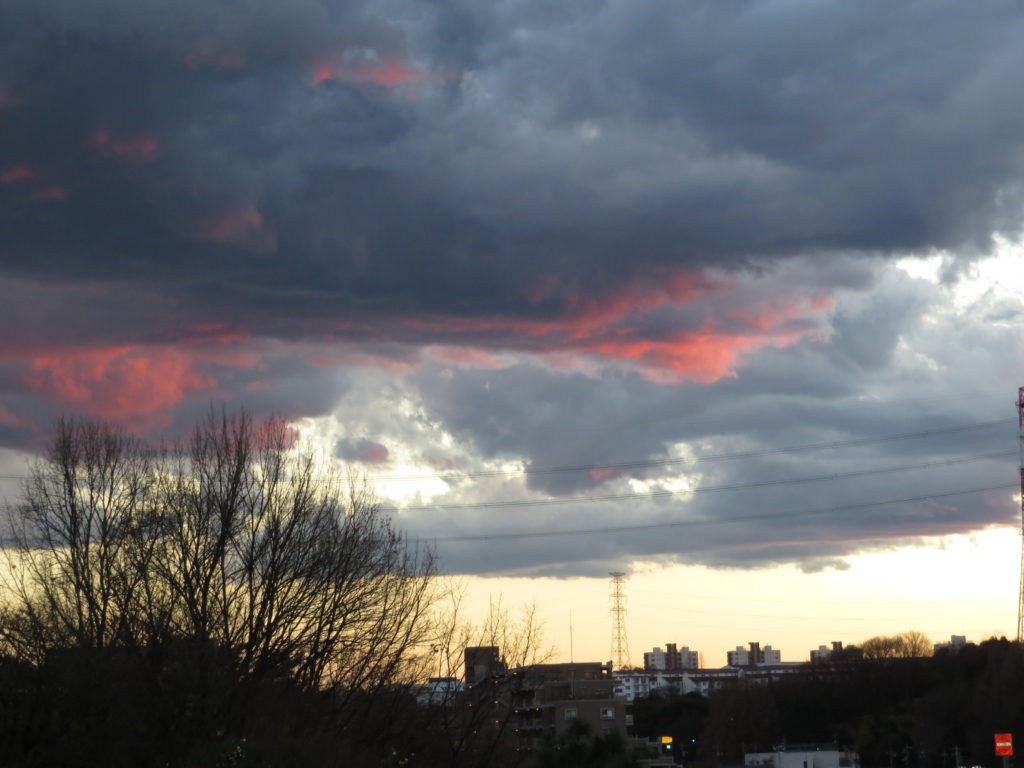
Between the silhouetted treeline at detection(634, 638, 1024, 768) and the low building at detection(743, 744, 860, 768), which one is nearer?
the silhouetted treeline at detection(634, 638, 1024, 768)

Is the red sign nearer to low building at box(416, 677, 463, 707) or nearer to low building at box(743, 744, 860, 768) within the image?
low building at box(743, 744, 860, 768)

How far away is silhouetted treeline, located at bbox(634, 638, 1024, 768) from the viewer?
133 metres

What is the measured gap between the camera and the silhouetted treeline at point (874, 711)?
436 ft

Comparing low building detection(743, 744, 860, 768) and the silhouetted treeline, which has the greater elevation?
the silhouetted treeline

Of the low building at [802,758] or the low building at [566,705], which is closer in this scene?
the low building at [566,705]

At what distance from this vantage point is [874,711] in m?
160

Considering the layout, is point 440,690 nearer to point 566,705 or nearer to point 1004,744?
point 566,705

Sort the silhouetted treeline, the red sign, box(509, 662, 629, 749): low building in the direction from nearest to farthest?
box(509, 662, 629, 749): low building < the red sign < the silhouetted treeline

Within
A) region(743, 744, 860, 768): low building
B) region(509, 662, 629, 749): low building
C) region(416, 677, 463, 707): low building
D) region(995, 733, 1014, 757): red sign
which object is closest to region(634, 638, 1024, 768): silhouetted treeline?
region(743, 744, 860, 768): low building

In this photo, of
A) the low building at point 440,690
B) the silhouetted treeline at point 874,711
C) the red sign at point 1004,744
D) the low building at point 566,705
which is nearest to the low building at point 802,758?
the silhouetted treeline at point 874,711

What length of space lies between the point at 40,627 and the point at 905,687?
468 feet

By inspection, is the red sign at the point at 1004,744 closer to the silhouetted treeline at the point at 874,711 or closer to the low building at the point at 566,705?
the silhouetted treeline at the point at 874,711

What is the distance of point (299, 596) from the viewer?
130 feet

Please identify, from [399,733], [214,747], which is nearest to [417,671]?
[399,733]
